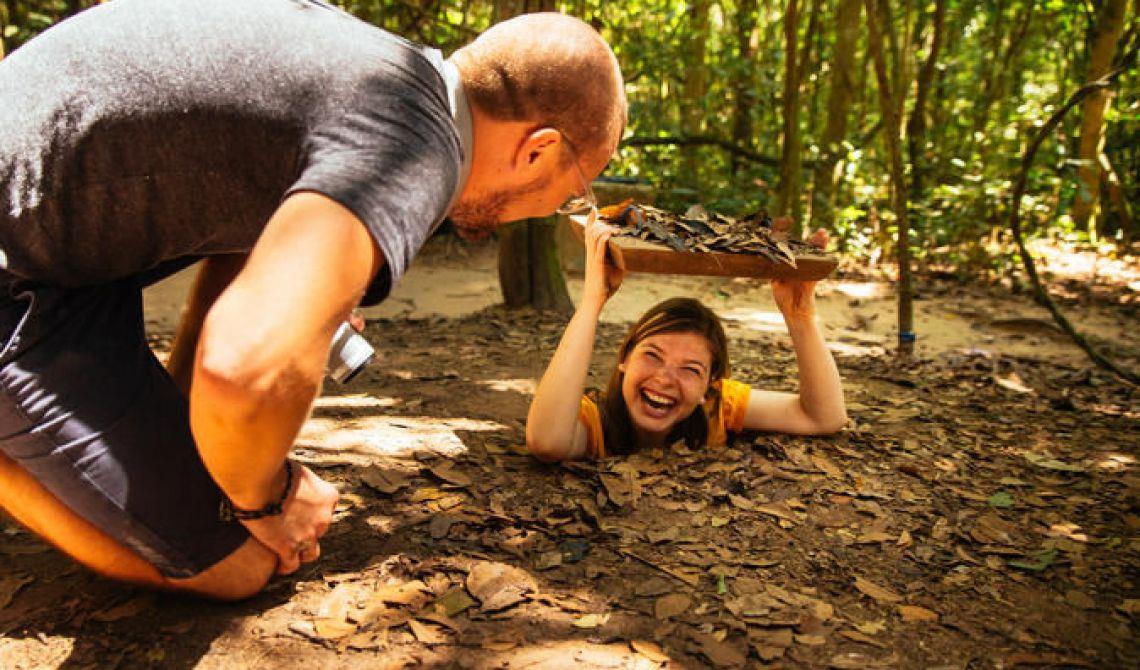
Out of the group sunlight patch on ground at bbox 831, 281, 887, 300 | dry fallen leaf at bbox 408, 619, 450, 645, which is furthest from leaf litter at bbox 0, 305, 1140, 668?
sunlight patch on ground at bbox 831, 281, 887, 300

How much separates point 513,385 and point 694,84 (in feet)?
23.7

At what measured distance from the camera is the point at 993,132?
8641 mm

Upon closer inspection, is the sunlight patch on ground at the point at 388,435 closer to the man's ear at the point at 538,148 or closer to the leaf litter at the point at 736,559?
the leaf litter at the point at 736,559

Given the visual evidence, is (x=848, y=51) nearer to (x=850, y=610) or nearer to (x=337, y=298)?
(x=850, y=610)

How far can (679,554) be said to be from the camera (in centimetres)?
217

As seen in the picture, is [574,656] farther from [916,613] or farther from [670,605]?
[916,613]

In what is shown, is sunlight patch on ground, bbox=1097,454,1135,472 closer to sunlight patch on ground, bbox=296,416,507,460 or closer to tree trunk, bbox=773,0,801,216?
sunlight patch on ground, bbox=296,416,507,460

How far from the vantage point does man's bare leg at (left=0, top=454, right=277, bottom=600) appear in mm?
1749

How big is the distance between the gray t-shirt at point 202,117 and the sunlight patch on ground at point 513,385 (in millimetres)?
2202

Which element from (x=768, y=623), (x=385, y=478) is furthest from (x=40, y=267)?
(x=768, y=623)

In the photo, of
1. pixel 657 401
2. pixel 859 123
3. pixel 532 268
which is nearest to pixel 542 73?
pixel 657 401

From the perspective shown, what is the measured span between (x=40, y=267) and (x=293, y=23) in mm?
684

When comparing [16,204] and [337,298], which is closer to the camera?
[337,298]

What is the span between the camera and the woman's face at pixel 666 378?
106 inches
